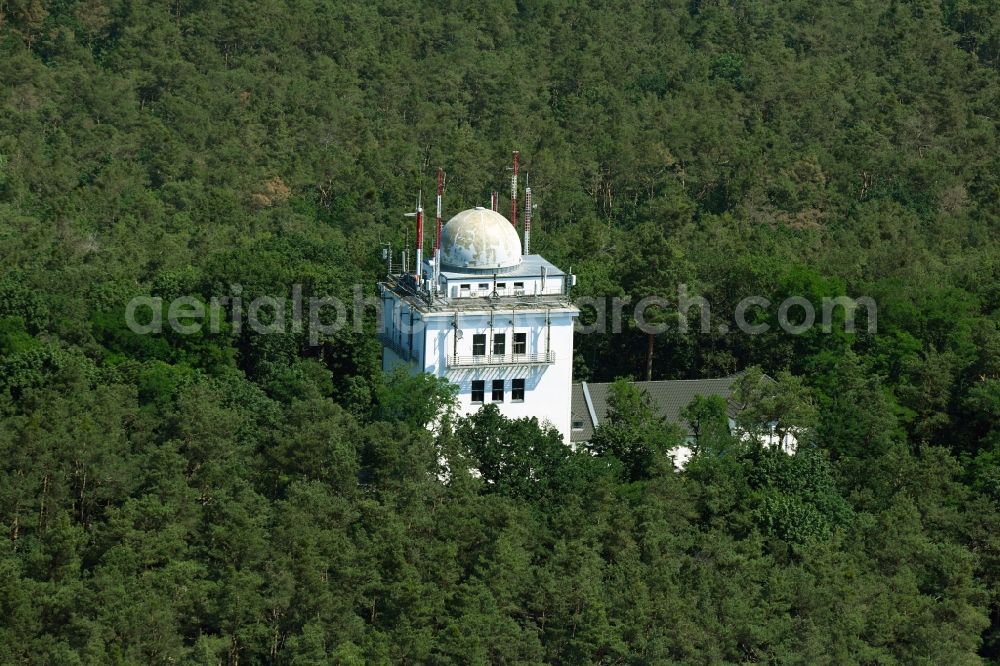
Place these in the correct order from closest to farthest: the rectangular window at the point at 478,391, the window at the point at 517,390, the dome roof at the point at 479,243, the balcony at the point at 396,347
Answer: the rectangular window at the point at 478,391
the dome roof at the point at 479,243
the window at the point at 517,390
the balcony at the point at 396,347

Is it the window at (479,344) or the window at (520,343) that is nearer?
the window at (479,344)

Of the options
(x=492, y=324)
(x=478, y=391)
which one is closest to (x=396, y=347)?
(x=478, y=391)

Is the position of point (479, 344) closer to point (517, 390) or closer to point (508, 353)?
point (508, 353)

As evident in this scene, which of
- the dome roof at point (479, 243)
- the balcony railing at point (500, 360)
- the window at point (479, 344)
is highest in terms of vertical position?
the dome roof at point (479, 243)

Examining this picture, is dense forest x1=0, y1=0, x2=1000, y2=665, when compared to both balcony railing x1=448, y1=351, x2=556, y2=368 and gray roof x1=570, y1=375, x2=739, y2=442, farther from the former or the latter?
balcony railing x1=448, y1=351, x2=556, y2=368

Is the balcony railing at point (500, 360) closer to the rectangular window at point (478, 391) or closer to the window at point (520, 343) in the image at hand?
the window at point (520, 343)

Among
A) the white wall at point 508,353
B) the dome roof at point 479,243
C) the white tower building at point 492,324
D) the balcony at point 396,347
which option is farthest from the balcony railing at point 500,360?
the dome roof at point 479,243

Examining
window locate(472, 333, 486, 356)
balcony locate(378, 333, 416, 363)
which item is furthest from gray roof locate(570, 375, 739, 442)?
balcony locate(378, 333, 416, 363)

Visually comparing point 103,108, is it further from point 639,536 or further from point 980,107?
point 639,536
